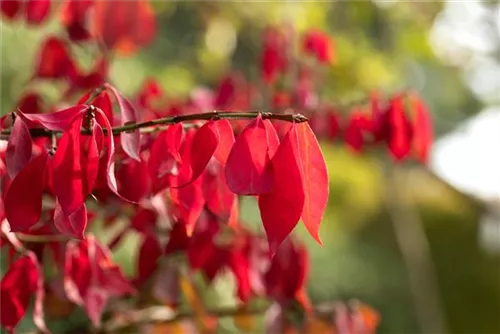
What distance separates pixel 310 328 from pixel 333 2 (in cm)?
190

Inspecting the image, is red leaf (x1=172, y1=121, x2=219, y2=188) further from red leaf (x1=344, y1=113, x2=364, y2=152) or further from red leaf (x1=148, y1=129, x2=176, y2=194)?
red leaf (x1=344, y1=113, x2=364, y2=152)

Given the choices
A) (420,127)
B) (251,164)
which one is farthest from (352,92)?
(251,164)

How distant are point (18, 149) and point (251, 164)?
8.6 inches

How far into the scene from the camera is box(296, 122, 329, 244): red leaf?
785 millimetres

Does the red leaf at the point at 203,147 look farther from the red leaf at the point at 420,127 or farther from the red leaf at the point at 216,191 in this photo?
the red leaf at the point at 420,127

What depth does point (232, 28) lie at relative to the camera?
129 inches

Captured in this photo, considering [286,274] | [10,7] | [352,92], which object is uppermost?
[10,7]

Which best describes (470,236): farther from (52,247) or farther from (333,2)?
(52,247)

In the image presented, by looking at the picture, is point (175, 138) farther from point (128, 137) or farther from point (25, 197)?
point (25, 197)

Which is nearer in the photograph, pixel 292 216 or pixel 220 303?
pixel 292 216

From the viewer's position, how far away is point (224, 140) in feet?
2.83

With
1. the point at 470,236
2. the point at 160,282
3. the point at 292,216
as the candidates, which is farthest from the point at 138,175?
the point at 470,236

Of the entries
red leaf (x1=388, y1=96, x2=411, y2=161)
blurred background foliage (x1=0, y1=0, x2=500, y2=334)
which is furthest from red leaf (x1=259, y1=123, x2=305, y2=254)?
blurred background foliage (x1=0, y1=0, x2=500, y2=334)

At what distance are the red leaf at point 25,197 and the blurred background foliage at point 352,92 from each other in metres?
1.26
